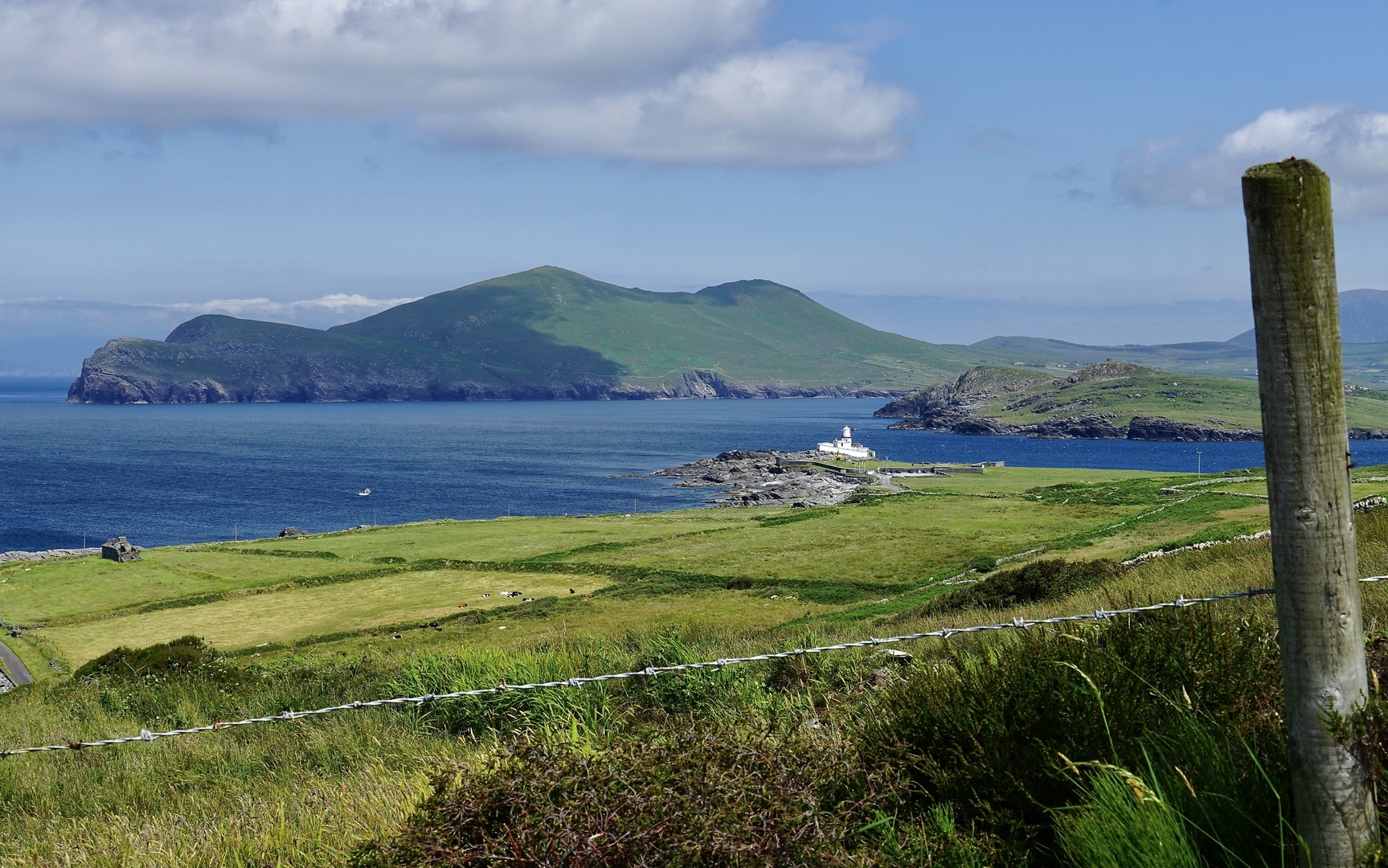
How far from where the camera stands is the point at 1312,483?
331 cm

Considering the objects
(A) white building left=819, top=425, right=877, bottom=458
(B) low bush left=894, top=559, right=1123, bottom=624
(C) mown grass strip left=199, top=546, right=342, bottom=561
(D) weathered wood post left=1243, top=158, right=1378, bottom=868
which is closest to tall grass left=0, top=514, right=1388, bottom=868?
(D) weathered wood post left=1243, top=158, right=1378, bottom=868

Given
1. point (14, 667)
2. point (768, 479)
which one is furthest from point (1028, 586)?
point (768, 479)

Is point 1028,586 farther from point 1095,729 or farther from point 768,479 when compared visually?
point 768,479

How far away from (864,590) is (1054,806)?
104ft

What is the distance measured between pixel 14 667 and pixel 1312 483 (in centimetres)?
3877

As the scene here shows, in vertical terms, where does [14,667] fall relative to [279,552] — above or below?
above

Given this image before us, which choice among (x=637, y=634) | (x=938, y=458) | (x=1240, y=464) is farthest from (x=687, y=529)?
(x=1240, y=464)

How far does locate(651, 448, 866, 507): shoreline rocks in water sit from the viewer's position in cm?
9812

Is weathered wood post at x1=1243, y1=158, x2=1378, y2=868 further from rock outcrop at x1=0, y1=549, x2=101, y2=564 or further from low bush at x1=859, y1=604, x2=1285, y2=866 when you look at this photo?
rock outcrop at x1=0, y1=549, x2=101, y2=564

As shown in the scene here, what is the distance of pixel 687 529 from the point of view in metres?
66.3

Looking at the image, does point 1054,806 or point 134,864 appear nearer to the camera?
point 1054,806

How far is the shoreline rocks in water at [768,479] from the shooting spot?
98.1m

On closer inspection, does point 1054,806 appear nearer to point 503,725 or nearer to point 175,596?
point 503,725

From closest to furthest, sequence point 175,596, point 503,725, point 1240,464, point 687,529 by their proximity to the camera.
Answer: point 503,725, point 175,596, point 687,529, point 1240,464
